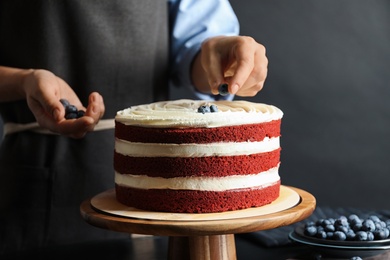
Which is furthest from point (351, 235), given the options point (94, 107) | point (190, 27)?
point (190, 27)

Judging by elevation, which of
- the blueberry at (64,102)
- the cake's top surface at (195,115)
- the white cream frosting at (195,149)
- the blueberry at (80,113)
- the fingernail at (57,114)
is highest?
the cake's top surface at (195,115)

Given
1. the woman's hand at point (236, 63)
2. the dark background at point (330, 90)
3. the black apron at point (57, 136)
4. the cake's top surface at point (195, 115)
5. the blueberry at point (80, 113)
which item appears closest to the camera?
the cake's top surface at point (195, 115)

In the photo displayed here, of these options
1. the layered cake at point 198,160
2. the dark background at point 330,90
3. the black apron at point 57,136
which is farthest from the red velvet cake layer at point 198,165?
the dark background at point 330,90

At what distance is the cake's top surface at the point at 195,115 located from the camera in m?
1.42

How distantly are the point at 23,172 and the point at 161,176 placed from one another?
0.60 metres

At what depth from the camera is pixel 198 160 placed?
1.43 m

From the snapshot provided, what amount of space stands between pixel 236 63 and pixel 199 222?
401 mm

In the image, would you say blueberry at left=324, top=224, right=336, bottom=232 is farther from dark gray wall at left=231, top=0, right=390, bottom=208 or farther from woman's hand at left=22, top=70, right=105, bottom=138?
dark gray wall at left=231, top=0, right=390, bottom=208

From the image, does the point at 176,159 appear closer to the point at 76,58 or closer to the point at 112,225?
the point at 112,225

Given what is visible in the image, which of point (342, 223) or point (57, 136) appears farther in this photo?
point (57, 136)

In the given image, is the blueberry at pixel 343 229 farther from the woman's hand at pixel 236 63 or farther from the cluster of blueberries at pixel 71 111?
the cluster of blueberries at pixel 71 111

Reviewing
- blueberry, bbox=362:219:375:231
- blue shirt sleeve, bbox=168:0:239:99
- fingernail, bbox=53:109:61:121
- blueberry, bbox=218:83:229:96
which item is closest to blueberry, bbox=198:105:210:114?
blueberry, bbox=218:83:229:96

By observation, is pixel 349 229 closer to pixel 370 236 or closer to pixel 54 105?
pixel 370 236

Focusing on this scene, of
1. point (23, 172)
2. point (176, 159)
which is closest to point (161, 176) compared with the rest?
point (176, 159)
